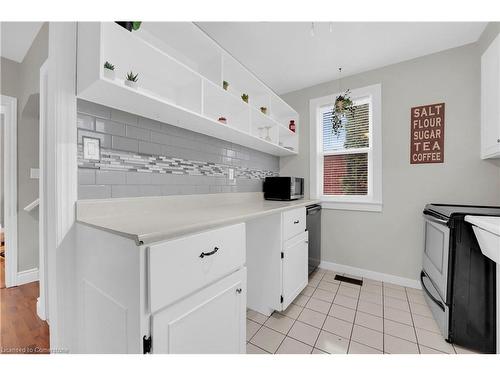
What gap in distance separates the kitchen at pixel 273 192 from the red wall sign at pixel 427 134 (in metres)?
0.01

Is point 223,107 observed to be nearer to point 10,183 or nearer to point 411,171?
point 411,171

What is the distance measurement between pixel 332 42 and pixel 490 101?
1.34m

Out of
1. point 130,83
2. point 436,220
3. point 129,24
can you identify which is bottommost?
point 436,220

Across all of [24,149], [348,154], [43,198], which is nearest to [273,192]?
[348,154]

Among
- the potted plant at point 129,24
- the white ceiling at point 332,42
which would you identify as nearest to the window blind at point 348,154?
the white ceiling at point 332,42

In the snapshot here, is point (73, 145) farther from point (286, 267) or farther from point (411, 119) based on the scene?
point (411, 119)

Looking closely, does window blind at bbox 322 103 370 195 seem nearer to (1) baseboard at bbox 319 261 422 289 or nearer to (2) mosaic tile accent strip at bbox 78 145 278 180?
(1) baseboard at bbox 319 261 422 289

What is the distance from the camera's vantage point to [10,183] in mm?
2143

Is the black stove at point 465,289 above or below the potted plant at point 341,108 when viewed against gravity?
below

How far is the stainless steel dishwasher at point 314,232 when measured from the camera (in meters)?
2.23

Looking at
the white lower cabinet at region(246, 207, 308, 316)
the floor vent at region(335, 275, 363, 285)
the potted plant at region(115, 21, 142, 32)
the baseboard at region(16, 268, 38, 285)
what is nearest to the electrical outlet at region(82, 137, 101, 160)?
the potted plant at region(115, 21, 142, 32)

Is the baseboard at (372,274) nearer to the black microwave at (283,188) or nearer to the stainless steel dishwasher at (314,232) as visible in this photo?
the stainless steel dishwasher at (314,232)
